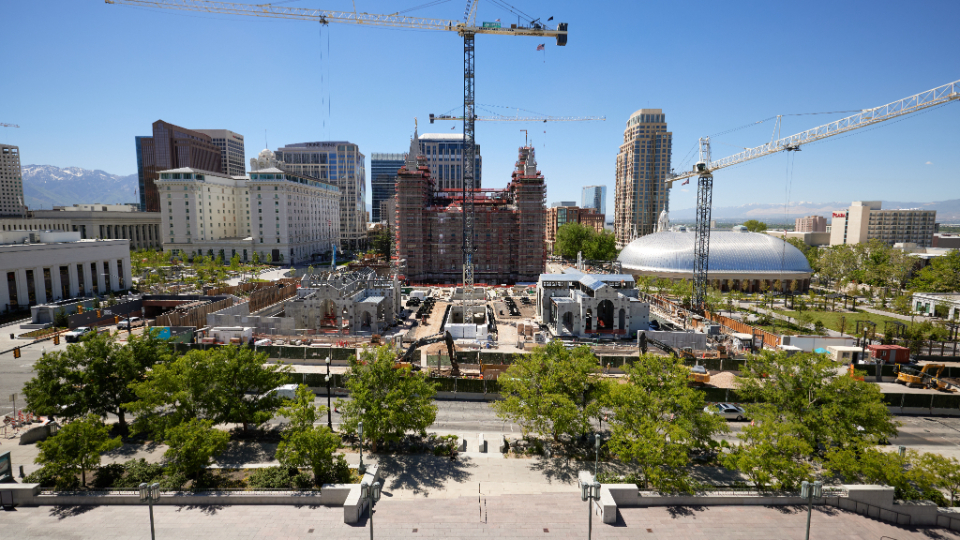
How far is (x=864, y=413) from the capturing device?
75.3ft

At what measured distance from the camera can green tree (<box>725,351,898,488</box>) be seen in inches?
834

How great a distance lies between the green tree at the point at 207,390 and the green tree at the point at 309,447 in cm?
343

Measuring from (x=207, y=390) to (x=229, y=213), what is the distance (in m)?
141

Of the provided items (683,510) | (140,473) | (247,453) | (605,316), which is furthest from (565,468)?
(605,316)

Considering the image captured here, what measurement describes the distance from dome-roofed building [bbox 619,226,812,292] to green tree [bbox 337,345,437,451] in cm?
A: 7970

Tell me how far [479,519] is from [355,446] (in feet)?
36.1

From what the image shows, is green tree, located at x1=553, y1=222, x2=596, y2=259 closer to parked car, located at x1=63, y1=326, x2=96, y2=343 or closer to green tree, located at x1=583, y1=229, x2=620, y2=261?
green tree, located at x1=583, y1=229, x2=620, y2=261

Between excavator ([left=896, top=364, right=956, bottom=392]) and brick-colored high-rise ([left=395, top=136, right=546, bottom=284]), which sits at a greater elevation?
brick-colored high-rise ([left=395, top=136, right=546, bottom=284])

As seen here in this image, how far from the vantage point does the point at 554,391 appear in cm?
2611

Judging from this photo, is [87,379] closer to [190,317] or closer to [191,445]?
[191,445]

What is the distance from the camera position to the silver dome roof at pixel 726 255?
90.8 m

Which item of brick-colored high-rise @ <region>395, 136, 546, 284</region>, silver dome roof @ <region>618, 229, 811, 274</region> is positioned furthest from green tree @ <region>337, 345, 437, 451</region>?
brick-colored high-rise @ <region>395, 136, 546, 284</region>

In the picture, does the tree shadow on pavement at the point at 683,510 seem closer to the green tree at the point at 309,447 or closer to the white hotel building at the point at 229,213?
the green tree at the point at 309,447

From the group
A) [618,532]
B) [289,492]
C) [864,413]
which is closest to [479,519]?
[618,532]
